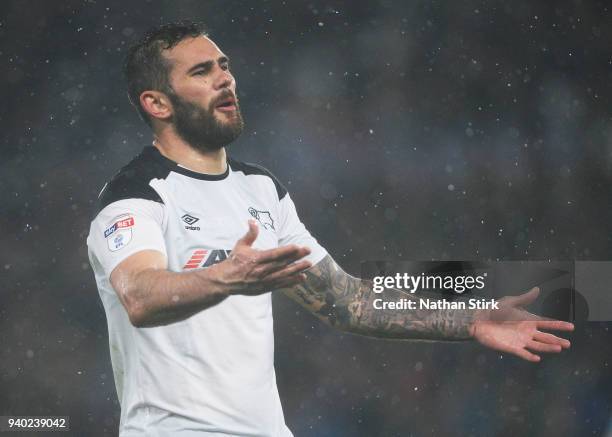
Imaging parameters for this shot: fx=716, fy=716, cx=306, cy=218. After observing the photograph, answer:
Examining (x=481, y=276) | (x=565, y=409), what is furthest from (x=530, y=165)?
(x=565, y=409)

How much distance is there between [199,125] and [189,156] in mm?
106

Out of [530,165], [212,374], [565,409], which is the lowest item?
[565,409]

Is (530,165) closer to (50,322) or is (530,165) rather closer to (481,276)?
(481,276)

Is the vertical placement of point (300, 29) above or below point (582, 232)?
above

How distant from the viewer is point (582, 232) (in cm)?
279

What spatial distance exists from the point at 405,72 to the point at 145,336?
149 cm

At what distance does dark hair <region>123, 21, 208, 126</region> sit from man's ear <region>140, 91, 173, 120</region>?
0.02 metres

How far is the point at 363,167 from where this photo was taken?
106 inches

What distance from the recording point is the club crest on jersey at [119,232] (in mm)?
1678

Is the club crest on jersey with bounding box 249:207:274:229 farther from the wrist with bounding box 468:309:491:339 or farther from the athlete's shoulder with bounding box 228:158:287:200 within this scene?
the wrist with bounding box 468:309:491:339

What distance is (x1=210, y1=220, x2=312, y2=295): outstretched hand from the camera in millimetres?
1382

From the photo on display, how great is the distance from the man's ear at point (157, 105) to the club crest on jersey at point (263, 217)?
1.30 ft

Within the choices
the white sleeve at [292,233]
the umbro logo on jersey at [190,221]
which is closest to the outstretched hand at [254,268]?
the umbro logo on jersey at [190,221]

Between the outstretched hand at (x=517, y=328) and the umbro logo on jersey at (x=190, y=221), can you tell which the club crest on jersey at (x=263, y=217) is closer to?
the umbro logo on jersey at (x=190, y=221)
